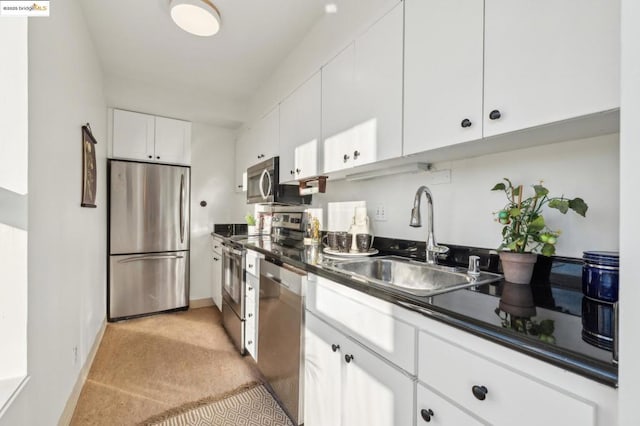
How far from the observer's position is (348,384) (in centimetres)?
118

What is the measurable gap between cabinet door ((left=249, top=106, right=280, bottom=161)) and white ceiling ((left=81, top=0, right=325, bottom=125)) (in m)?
0.47

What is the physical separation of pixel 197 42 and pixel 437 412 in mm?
2887

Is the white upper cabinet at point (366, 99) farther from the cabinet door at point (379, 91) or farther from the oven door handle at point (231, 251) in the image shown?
the oven door handle at point (231, 251)

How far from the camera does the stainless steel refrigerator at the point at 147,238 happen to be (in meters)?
3.16

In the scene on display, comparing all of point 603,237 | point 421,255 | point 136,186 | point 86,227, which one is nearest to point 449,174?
point 421,255

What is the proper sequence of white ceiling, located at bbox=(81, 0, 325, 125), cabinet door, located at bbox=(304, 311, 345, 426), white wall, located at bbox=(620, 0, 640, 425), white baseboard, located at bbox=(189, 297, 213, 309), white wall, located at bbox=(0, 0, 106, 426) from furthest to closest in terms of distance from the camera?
white baseboard, located at bbox=(189, 297, 213, 309) → white ceiling, located at bbox=(81, 0, 325, 125) → cabinet door, located at bbox=(304, 311, 345, 426) → white wall, located at bbox=(0, 0, 106, 426) → white wall, located at bbox=(620, 0, 640, 425)

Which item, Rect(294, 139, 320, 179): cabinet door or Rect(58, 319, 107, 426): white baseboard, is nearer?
Rect(58, 319, 107, 426): white baseboard

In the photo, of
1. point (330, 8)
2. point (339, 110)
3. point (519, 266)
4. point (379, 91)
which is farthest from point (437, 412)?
point (330, 8)

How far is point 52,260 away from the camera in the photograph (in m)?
1.38

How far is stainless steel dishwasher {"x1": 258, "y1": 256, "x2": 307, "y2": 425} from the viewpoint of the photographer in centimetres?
152

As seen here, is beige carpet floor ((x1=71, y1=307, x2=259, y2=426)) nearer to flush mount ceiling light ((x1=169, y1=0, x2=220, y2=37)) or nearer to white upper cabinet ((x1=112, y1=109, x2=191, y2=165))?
white upper cabinet ((x1=112, y1=109, x2=191, y2=165))

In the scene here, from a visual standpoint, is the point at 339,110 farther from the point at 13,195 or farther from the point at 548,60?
the point at 13,195

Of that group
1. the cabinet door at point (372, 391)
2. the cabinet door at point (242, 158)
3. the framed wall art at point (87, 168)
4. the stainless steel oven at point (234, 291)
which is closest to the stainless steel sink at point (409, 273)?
the cabinet door at point (372, 391)

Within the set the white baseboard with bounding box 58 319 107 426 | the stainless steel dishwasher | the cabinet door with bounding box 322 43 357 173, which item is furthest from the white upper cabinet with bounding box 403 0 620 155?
the white baseboard with bounding box 58 319 107 426
